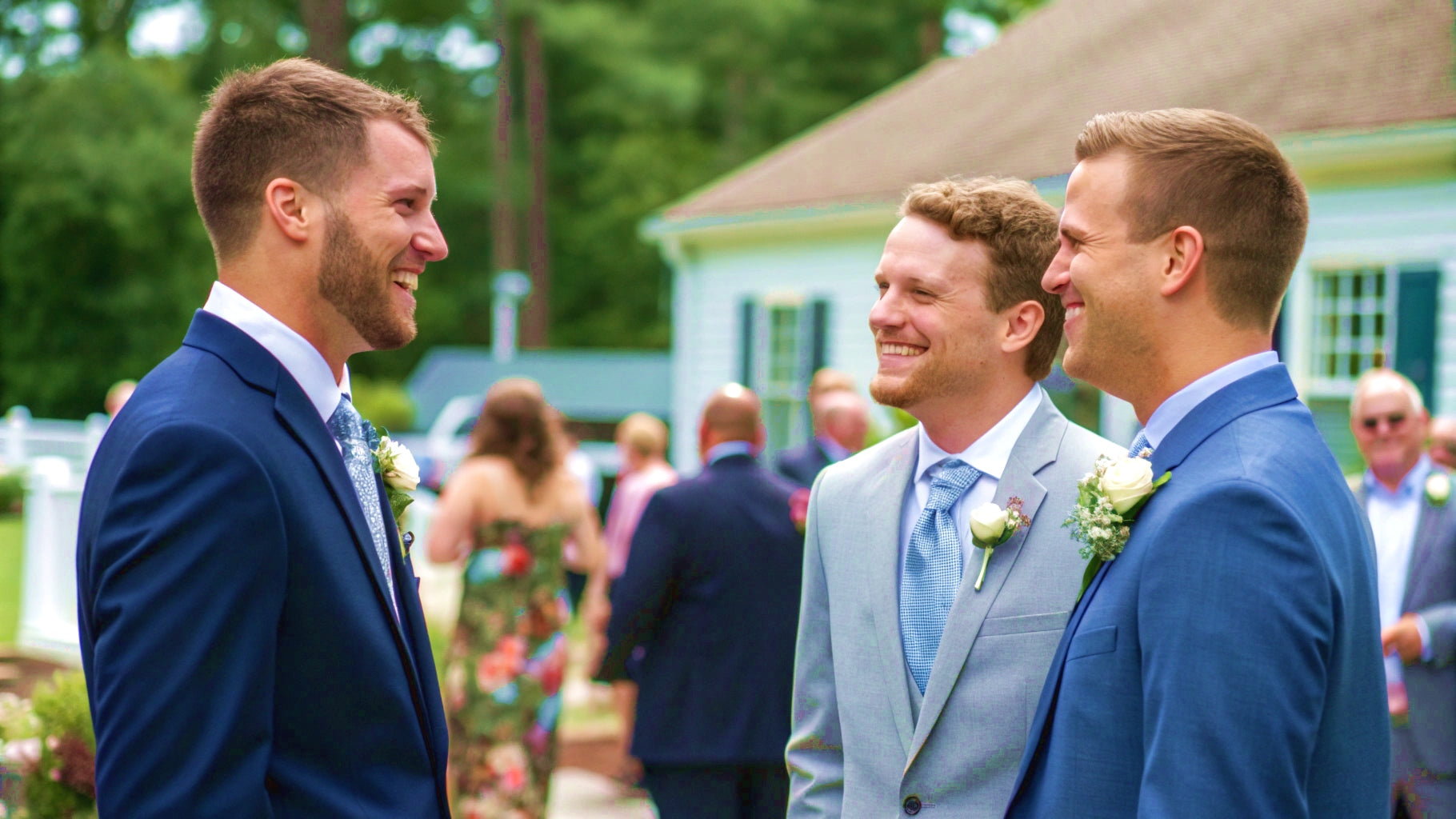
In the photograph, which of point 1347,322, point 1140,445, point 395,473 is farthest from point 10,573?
point 1140,445

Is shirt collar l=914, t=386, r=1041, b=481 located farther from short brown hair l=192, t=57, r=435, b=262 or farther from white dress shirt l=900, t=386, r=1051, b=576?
short brown hair l=192, t=57, r=435, b=262

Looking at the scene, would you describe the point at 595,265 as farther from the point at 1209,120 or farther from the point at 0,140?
the point at 1209,120

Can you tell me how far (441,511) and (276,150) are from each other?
426 centimetres

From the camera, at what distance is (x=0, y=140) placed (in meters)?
28.9

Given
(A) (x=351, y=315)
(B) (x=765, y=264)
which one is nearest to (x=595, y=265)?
(B) (x=765, y=264)

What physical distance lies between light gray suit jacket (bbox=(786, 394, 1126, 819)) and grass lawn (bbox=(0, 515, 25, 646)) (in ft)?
37.8

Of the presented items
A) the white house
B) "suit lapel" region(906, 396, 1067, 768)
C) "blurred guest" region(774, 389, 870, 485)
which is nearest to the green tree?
the white house

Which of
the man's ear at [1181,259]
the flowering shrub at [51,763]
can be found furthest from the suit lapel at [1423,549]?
the flowering shrub at [51,763]

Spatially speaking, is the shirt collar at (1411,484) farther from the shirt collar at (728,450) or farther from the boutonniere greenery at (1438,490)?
the shirt collar at (728,450)

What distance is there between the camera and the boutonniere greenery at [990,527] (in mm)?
2525

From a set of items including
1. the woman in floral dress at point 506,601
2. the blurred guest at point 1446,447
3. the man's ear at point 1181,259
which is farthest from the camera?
the woman in floral dress at point 506,601

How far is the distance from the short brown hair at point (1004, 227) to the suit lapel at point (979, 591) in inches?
10.7

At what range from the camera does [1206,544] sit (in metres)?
1.78

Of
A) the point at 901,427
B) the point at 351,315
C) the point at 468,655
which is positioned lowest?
the point at 468,655
